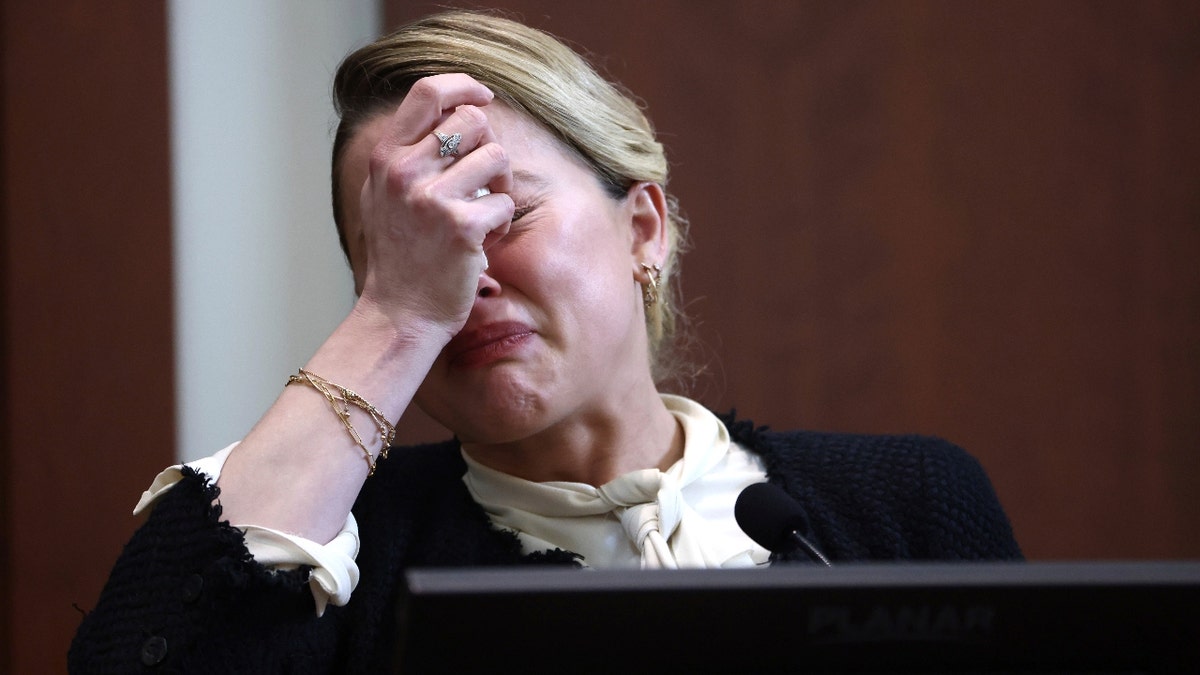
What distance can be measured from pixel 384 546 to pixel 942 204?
4.28 ft

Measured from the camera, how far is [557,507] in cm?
127

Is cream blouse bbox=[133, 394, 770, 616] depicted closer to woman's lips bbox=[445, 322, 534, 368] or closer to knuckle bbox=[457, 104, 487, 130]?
woman's lips bbox=[445, 322, 534, 368]

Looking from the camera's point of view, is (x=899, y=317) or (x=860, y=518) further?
(x=899, y=317)

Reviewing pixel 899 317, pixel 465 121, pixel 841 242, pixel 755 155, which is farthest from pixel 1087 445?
pixel 465 121

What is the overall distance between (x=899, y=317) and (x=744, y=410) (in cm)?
34

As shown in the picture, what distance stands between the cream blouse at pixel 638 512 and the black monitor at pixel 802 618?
589mm

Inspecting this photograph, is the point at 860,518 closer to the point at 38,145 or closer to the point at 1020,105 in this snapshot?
the point at 1020,105

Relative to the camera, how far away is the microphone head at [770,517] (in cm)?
96

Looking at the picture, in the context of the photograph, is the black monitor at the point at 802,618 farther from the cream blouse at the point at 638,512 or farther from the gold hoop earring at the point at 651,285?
the gold hoop earring at the point at 651,285

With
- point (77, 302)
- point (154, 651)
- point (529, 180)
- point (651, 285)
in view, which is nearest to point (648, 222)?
point (651, 285)

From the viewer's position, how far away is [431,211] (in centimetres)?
110

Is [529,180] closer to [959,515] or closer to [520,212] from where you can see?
[520,212]

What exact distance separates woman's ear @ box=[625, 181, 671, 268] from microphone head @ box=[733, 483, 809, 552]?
479 mm

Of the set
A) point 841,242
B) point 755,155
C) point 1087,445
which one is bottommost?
point 1087,445
